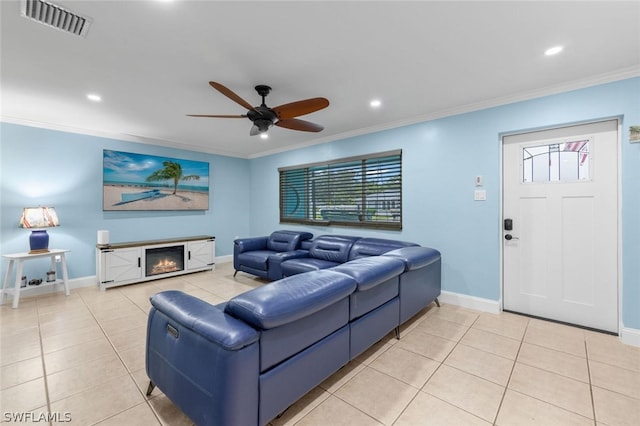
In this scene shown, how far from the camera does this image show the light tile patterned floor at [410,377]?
5.53ft

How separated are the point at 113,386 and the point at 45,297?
3113mm

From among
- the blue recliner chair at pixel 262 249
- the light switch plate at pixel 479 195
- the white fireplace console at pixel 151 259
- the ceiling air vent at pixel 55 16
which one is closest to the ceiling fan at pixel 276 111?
the ceiling air vent at pixel 55 16

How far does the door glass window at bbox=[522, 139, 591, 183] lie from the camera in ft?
9.33

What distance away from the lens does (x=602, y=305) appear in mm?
2738

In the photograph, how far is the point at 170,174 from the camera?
17.4ft

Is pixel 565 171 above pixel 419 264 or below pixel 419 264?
above

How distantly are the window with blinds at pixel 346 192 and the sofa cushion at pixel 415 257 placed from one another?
3.06 ft

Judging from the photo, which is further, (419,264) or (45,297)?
(45,297)

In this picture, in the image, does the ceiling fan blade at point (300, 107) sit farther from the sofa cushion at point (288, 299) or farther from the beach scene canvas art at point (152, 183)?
the beach scene canvas art at point (152, 183)

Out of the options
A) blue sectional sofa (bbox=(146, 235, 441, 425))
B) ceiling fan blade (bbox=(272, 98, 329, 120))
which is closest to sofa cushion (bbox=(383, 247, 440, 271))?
blue sectional sofa (bbox=(146, 235, 441, 425))

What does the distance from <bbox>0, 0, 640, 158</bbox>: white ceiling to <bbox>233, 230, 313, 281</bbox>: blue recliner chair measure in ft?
7.51

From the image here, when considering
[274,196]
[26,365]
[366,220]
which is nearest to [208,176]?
[274,196]

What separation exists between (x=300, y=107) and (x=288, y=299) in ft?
5.99

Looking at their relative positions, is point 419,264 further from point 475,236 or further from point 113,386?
point 113,386
